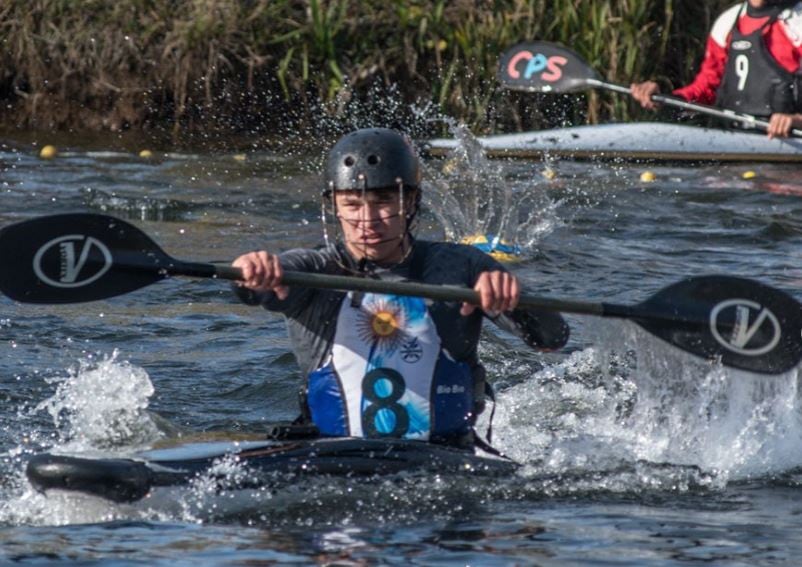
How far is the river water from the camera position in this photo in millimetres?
4559

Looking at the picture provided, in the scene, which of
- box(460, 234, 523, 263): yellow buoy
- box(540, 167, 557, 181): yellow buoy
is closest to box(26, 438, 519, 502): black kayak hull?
box(460, 234, 523, 263): yellow buoy

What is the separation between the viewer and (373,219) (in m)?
4.95

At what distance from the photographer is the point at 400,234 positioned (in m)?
4.98

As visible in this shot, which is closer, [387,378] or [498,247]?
[387,378]

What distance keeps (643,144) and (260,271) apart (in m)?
7.83

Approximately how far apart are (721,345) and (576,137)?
703cm

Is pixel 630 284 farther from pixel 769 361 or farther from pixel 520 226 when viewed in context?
pixel 769 361

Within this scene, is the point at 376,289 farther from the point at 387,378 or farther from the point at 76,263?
the point at 76,263

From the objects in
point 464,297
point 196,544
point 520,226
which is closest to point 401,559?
point 196,544

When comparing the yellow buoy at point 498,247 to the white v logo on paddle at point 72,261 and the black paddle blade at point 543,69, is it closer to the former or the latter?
the black paddle blade at point 543,69

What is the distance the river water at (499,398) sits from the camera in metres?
4.56

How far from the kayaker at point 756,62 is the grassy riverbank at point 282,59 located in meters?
1.83

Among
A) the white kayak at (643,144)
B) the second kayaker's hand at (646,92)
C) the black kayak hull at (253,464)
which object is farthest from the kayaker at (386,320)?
the white kayak at (643,144)

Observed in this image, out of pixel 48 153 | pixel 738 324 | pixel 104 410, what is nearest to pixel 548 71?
pixel 48 153
